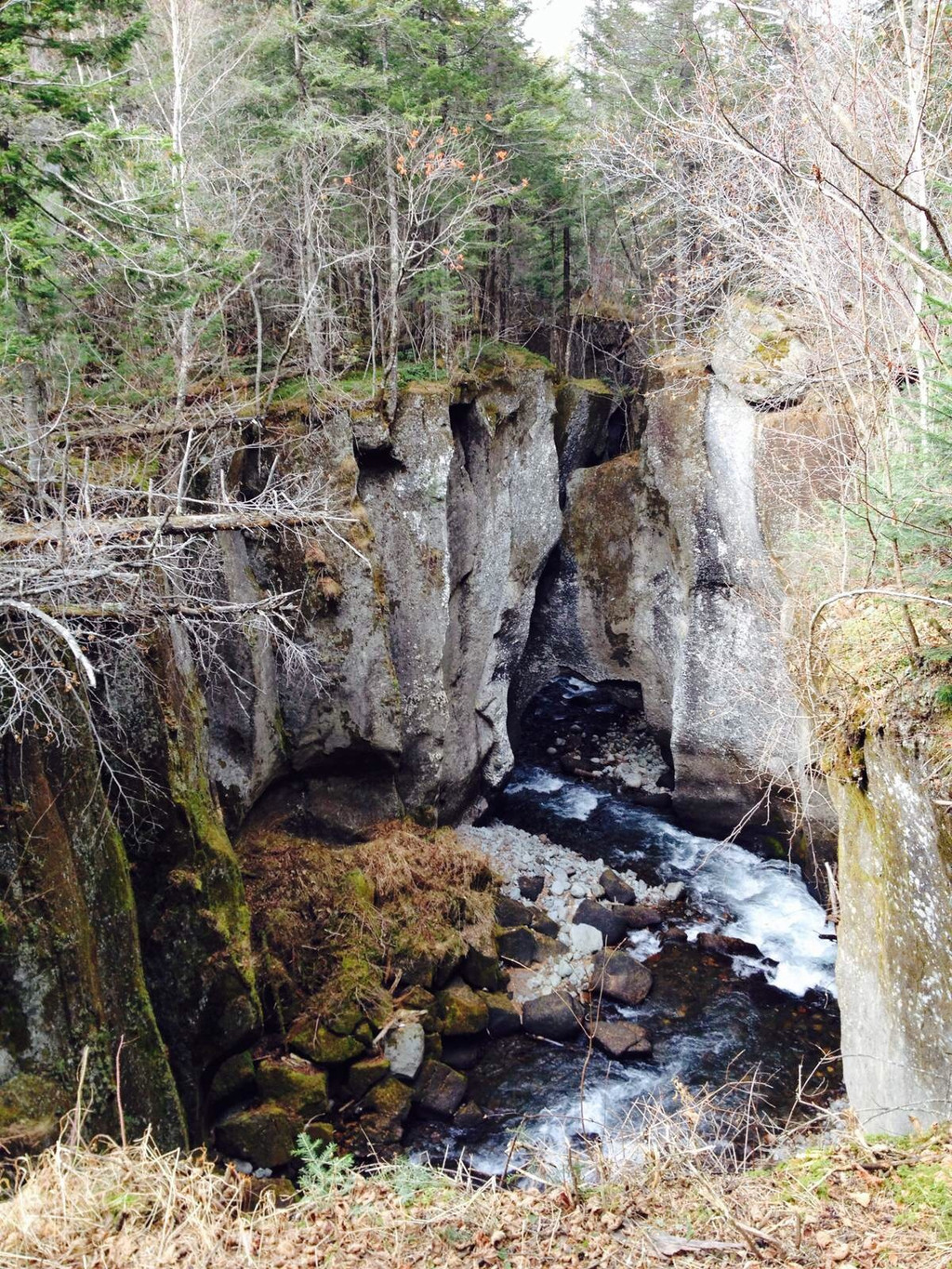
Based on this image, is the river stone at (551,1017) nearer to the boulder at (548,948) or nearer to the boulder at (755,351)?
the boulder at (548,948)

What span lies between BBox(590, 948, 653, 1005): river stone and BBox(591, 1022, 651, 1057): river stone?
1.60ft

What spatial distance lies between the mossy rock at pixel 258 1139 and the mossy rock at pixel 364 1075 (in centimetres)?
94

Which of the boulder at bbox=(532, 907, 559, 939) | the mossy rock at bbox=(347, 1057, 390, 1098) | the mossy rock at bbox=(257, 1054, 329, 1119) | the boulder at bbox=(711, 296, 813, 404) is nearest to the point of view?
the mossy rock at bbox=(257, 1054, 329, 1119)

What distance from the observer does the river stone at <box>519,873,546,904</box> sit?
42.3 ft

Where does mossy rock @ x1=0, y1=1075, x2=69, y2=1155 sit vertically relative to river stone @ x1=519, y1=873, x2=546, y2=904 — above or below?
above

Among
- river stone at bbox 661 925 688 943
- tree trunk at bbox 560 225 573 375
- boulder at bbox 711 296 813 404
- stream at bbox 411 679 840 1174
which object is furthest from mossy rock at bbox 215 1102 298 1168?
tree trunk at bbox 560 225 573 375

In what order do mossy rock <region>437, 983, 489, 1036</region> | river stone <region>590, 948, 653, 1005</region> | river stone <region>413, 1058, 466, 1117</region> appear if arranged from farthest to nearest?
river stone <region>590, 948, 653, 1005</region> → mossy rock <region>437, 983, 489, 1036</region> → river stone <region>413, 1058, 466, 1117</region>

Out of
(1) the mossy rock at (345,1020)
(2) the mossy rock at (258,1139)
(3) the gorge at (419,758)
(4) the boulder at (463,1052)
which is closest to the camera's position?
(3) the gorge at (419,758)

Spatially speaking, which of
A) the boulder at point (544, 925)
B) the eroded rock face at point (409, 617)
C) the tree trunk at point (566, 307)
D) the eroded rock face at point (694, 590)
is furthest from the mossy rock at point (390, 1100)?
the tree trunk at point (566, 307)

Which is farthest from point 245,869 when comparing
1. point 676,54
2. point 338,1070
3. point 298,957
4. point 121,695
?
point 676,54

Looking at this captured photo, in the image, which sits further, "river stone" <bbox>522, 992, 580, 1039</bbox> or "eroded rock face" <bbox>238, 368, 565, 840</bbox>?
"eroded rock face" <bbox>238, 368, 565, 840</bbox>

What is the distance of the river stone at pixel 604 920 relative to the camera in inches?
468

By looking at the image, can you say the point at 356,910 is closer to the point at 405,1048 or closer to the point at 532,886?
the point at 405,1048

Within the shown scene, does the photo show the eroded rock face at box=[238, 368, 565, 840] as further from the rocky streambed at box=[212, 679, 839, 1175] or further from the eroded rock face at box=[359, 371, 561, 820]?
the rocky streambed at box=[212, 679, 839, 1175]
